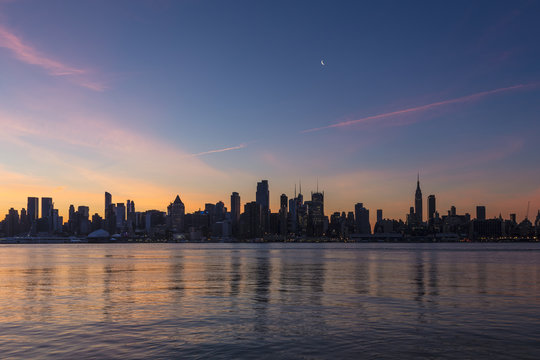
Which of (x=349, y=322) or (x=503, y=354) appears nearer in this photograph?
(x=503, y=354)

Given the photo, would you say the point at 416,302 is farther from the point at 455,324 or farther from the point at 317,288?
the point at 317,288

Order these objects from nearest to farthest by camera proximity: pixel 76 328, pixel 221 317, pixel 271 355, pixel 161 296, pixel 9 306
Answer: pixel 271 355 < pixel 76 328 < pixel 221 317 < pixel 9 306 < pixel 161 296

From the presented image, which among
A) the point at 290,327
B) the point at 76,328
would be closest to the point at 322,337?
the point at 290,327

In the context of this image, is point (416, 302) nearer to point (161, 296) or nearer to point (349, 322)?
point (349, 322)

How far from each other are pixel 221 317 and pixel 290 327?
6.81m

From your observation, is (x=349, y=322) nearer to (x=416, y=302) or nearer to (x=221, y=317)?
(x=221, y=317)

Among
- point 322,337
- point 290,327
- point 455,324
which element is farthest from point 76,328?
point 455,324

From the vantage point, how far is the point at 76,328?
1342 inches

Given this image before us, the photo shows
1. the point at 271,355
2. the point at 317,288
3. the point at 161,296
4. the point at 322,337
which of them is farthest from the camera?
the point at 317,288

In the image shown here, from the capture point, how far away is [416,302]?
46.8m

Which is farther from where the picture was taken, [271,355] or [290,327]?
[290,327]

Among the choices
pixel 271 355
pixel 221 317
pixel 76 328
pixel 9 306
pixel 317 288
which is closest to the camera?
pixel 271 355

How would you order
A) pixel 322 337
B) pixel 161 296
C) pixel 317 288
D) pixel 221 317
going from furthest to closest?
pixel 317 288
pixel 161 296
pixel 221 317
pixel 322 337

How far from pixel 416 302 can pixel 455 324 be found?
11.7 meters
